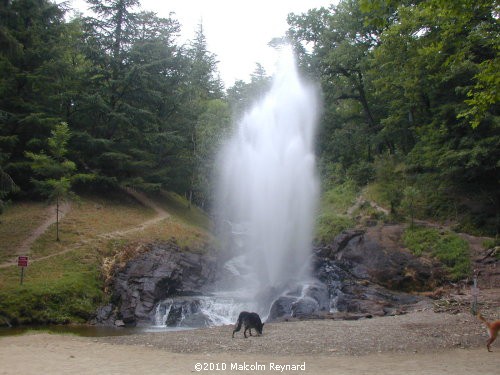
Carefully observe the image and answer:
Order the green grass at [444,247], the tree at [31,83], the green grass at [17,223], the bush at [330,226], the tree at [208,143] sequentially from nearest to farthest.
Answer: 1. the green grass at [444,247]
2. the green grass at [17,223]
3. the bush at [330,226]
4. the tree at [31,83]
5. the tree at [208,143]

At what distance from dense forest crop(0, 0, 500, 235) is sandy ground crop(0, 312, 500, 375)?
38.5 ft

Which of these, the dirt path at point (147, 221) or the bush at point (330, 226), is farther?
the bush at point (330, 226)

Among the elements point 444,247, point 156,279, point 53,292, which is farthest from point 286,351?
point 444,247

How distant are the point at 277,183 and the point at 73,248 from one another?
13087 millimetres

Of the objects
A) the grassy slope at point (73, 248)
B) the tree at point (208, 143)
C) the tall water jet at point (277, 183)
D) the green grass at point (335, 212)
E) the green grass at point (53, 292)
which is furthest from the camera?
the tree at point (208, 143)

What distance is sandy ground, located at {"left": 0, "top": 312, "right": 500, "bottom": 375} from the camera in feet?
29.0

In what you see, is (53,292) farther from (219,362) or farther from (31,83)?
(31,83)

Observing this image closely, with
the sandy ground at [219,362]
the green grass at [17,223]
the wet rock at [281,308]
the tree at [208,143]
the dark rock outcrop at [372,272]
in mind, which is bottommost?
the sandy ground at [219,362]

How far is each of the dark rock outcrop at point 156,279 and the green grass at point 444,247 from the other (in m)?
12.1

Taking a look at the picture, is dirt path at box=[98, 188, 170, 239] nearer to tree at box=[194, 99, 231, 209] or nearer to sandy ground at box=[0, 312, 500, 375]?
tree at box=[194, 99, 231, 209]

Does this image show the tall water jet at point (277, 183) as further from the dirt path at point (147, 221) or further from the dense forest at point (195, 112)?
the dirt path at point (147, 221)

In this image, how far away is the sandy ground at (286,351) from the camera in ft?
29.0

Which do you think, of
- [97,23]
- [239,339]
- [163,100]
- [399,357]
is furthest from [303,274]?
[97,23]

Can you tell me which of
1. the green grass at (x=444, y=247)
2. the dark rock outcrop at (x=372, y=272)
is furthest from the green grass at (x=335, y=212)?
the green grass at (x=444, y=247)
